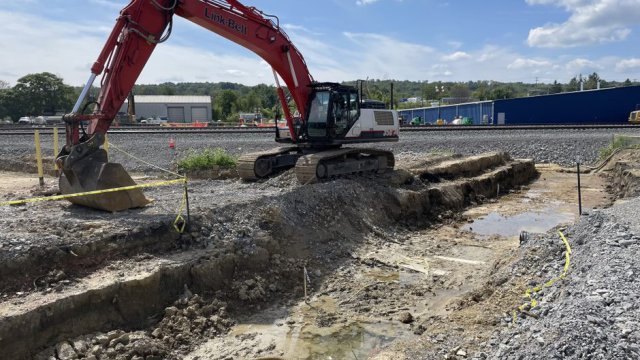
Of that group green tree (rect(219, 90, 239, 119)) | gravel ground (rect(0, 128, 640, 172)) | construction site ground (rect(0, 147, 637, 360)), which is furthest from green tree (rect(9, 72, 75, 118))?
construction site ground (rect(0, 147, 637, 360))

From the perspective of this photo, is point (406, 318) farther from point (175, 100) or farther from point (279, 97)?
point (175, 100)

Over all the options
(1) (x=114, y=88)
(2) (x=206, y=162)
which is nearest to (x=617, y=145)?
(2) (x=206, y=162)

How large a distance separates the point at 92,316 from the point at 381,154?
395 inches

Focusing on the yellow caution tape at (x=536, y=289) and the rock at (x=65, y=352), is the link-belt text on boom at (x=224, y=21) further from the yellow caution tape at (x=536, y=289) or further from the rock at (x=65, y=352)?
the yellow caution tape at (x=536, y=289)

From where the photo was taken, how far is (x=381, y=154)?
14.4m

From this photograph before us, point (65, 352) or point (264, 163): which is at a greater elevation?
point (264, 163)

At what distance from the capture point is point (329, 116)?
12.5 m

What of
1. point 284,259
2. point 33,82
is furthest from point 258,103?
point 284,259

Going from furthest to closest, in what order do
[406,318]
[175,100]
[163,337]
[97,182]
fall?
1. [175,100]
2. [97,182]
3. [406,318]
4. [163,337]

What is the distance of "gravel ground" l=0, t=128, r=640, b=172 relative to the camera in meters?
20.1

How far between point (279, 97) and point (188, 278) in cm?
701

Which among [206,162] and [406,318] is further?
[206,162]

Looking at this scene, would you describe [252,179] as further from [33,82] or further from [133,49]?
[33,82]

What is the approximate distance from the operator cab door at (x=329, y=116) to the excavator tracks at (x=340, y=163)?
0.49 m
